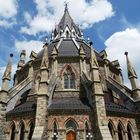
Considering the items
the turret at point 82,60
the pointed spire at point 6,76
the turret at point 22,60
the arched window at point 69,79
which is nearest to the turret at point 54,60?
the arched window at point 69,79

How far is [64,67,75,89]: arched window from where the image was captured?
2452 centimetres

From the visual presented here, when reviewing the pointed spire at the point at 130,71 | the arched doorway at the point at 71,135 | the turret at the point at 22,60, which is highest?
the turret at the point at 22,60

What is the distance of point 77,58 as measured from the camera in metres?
25.8

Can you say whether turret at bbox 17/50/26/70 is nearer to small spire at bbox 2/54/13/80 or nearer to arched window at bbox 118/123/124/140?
small spire at bbox 2/54/13/80

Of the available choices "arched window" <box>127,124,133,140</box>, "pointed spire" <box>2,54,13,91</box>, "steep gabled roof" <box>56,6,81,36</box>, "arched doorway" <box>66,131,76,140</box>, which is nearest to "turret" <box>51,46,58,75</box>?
"pointed spire" <box>2,54,13,91</box>

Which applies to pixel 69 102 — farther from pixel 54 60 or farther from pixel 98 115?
pixel 54 60

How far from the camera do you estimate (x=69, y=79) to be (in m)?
24.9

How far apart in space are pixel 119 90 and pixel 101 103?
5942 mm

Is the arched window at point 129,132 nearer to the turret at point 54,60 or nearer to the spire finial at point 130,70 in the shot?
the spire finial at point 130,70

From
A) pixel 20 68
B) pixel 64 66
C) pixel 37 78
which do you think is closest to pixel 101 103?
pixel 64 66

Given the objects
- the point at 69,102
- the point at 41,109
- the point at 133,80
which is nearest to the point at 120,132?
the point at 69,102

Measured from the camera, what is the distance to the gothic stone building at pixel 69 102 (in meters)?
19.8

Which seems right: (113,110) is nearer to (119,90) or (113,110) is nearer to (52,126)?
(119,90)

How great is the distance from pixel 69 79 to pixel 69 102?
3753mm
